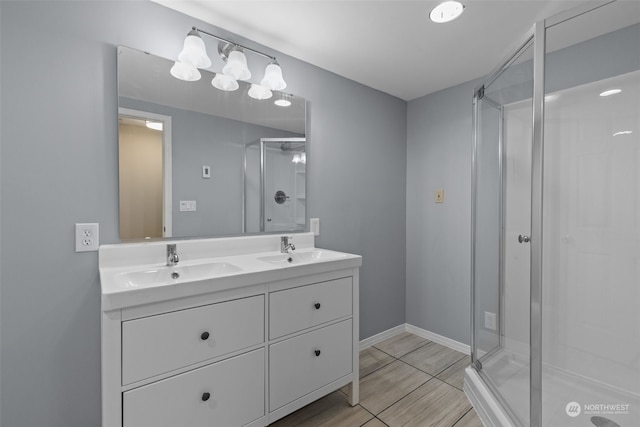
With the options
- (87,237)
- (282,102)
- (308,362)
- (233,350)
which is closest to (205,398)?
(233,350)

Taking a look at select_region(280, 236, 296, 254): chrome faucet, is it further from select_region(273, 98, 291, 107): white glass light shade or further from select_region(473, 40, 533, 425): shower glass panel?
select_region(473, 40, 533, 425): shower glass panel

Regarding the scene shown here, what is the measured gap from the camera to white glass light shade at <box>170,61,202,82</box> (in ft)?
5.22

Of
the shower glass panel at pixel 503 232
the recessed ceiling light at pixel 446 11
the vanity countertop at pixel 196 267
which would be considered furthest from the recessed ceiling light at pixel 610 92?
the vanity countertop at pixel 196 267

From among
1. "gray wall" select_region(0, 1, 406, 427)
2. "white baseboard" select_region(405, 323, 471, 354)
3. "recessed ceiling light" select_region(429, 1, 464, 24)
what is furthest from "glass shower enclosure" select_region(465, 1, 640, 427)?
"gray wall" select_region(0, 1, 406, 427)

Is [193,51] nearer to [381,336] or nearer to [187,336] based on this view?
[187,336]

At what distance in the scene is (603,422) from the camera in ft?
4.93

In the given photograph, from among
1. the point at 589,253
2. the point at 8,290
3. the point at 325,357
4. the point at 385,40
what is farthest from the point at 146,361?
the point at 589,253

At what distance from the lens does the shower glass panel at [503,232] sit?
1.64m

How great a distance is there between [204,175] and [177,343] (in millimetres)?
922

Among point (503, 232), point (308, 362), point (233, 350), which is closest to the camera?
point (233, 350)

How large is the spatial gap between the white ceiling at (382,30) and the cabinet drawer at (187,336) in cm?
153

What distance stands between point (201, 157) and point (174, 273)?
2.18 feet

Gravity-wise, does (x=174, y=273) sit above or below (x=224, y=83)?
below

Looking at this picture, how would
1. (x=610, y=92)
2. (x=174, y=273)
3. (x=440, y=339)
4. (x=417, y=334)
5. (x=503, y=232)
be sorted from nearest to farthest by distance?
(x=174, y=273) < (x=610, y=92) < (x=503, y=232) < (x=440, y=339) < (x=417, y=334)
